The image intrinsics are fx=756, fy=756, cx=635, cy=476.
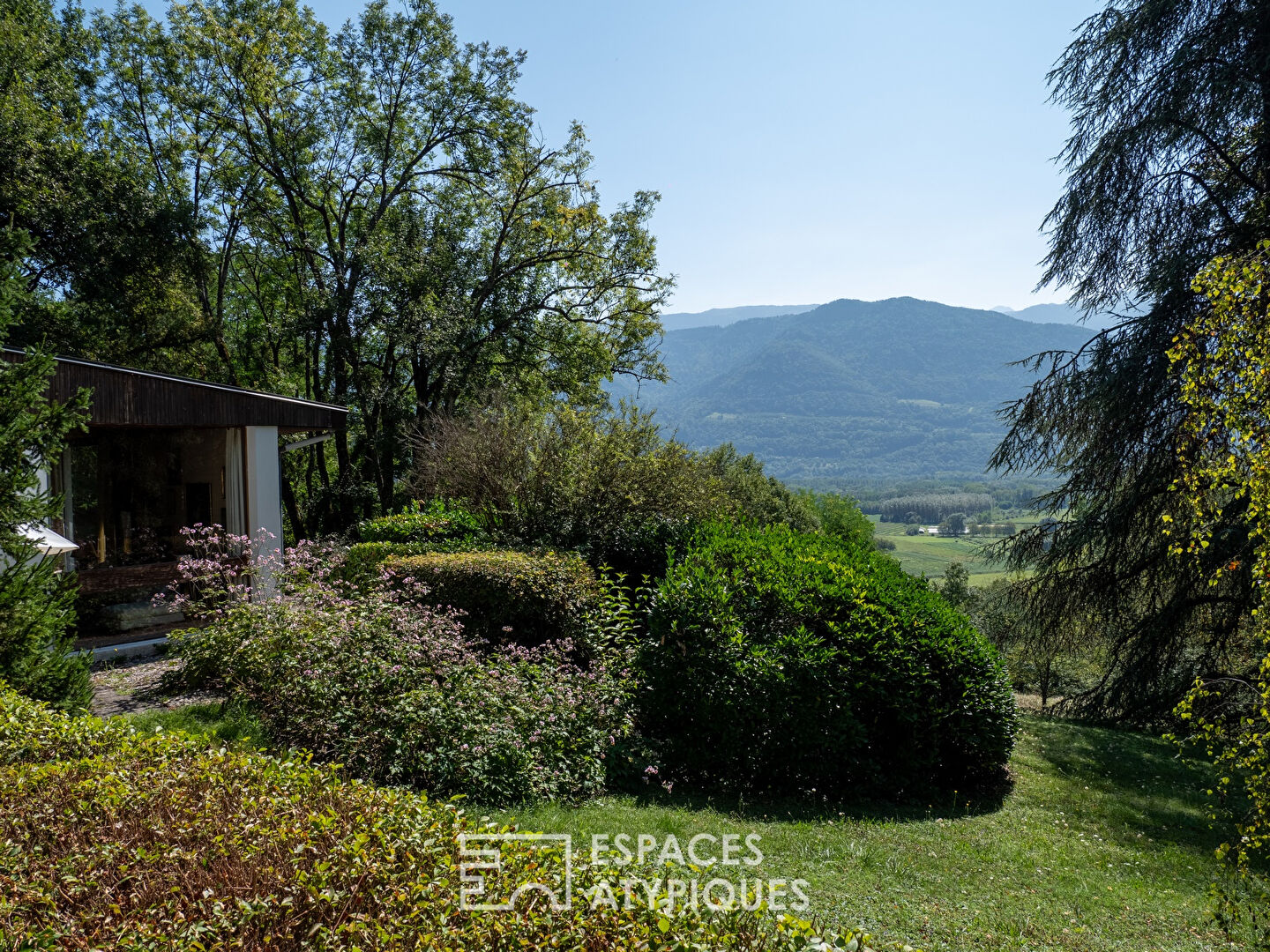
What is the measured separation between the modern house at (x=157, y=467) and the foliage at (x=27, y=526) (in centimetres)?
316

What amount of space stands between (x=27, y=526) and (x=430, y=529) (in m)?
5.51

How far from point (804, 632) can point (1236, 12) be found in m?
9.05

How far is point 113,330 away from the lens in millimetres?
17281

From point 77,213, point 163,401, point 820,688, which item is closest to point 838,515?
point 77,213

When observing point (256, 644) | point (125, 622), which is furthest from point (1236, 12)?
point (125, 622)

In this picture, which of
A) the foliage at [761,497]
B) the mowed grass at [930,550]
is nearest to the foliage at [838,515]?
the foliage at [761,497]

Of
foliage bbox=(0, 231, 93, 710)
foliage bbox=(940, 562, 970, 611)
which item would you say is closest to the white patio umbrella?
foliage bbox=(0, 231, 93, 710)

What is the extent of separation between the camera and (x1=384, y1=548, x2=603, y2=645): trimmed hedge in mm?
7961

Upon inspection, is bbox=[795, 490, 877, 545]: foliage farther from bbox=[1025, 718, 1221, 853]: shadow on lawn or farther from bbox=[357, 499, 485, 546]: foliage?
bbox=[357, 499, 485, 546]: foliage

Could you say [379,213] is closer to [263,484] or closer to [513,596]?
[263,484]

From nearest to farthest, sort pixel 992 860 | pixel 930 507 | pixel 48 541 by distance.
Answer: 1. pixel 992 860
2. pixel 48 541
3. pixel 930 507

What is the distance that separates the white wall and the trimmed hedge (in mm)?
3059

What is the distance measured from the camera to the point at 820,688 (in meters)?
5.79

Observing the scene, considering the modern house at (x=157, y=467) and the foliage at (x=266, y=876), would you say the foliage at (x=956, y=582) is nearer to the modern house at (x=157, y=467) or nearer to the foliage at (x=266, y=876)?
the modern house at (x=157, y=467)
